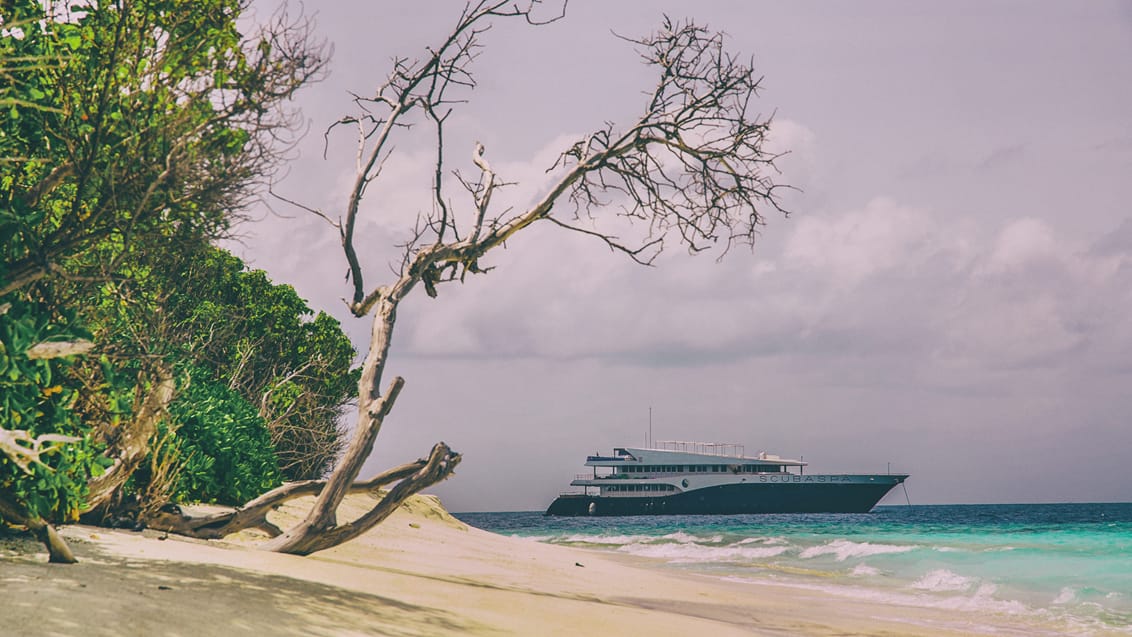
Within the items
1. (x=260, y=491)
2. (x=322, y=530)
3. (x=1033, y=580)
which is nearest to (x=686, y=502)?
(x=1033, y=580)

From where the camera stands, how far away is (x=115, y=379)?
7.79 m

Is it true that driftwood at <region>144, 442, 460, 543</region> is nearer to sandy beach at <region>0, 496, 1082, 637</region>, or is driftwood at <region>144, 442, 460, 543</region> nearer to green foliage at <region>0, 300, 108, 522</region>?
sandy beach at <region>0, 496, 1082, 637</region>

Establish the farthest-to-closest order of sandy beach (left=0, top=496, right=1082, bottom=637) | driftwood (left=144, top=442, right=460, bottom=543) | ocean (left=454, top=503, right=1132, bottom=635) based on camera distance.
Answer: ocean (left=454, top=503, right=1132, bottom=635), driftwood (left=144, top=442, right=460, bottom=543), sandy beach (left=0, top=496, right=1082, bottom=637)

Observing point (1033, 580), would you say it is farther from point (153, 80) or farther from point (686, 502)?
point (686, 502)

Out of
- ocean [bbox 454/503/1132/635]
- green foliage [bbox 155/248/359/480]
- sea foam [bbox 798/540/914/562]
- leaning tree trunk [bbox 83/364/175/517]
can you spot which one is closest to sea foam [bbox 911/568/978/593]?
ocean [bbox 454/503/1132/635]

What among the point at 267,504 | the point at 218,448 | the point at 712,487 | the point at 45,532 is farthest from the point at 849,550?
the point at 712,487

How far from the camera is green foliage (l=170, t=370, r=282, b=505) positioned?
1259 centimetres

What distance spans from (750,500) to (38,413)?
80.7 meters

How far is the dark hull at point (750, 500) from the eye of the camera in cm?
8300

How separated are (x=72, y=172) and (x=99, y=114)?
0.89 metres

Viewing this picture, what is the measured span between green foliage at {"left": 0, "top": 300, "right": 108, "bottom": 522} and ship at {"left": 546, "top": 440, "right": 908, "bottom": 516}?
78413 mm

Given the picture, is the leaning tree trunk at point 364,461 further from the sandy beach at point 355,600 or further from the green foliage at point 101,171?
the green foliage at point 101,171

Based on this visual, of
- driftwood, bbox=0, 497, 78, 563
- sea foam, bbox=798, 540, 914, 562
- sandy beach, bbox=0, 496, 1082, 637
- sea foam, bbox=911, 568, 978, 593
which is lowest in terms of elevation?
sea foam, bbox=911, 568, 978, 593

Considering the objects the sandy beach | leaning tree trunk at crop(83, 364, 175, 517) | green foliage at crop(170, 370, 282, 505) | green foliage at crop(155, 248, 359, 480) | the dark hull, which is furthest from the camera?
the dark hull
